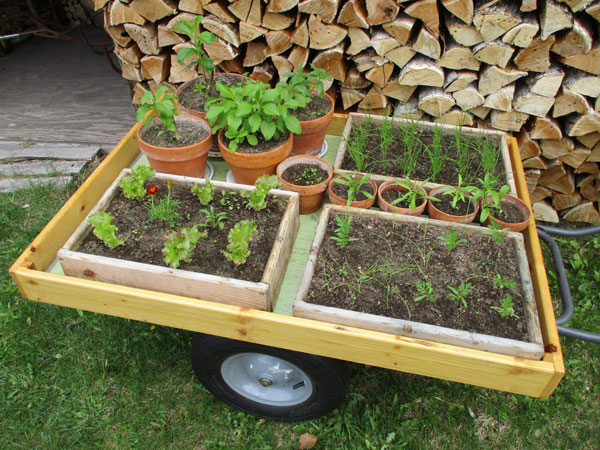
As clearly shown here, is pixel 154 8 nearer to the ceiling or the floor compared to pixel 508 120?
nearer to the ceiling

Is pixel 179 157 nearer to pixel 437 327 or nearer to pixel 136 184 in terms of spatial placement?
→ pixel 136 184

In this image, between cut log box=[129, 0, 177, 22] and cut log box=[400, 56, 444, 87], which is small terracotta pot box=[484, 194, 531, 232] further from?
cut log box=[129, 0, 177, 22]

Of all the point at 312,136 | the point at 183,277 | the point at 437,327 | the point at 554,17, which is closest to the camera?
the point at 437,327

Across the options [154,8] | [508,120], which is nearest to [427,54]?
[508,120]

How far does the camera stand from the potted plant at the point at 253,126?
2.05 metres

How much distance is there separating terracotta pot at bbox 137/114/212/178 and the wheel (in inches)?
32.0

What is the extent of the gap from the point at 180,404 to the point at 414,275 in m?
1.36

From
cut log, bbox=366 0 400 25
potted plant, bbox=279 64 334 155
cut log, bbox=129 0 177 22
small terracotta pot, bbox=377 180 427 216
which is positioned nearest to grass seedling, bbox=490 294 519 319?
small terracotta pot, bbox=377 180 427 216

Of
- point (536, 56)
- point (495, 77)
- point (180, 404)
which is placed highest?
point (536, 56)

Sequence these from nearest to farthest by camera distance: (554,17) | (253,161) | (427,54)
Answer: (253,161) → (554,17) → (427,54)

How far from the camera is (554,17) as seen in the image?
2260 millimetres

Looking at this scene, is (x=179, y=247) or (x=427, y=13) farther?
(x=427, y=13)

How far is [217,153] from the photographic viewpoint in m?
2.51

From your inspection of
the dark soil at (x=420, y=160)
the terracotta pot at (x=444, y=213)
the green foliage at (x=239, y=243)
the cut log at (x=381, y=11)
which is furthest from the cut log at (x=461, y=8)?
the green foliage at (x=239, y=243)
